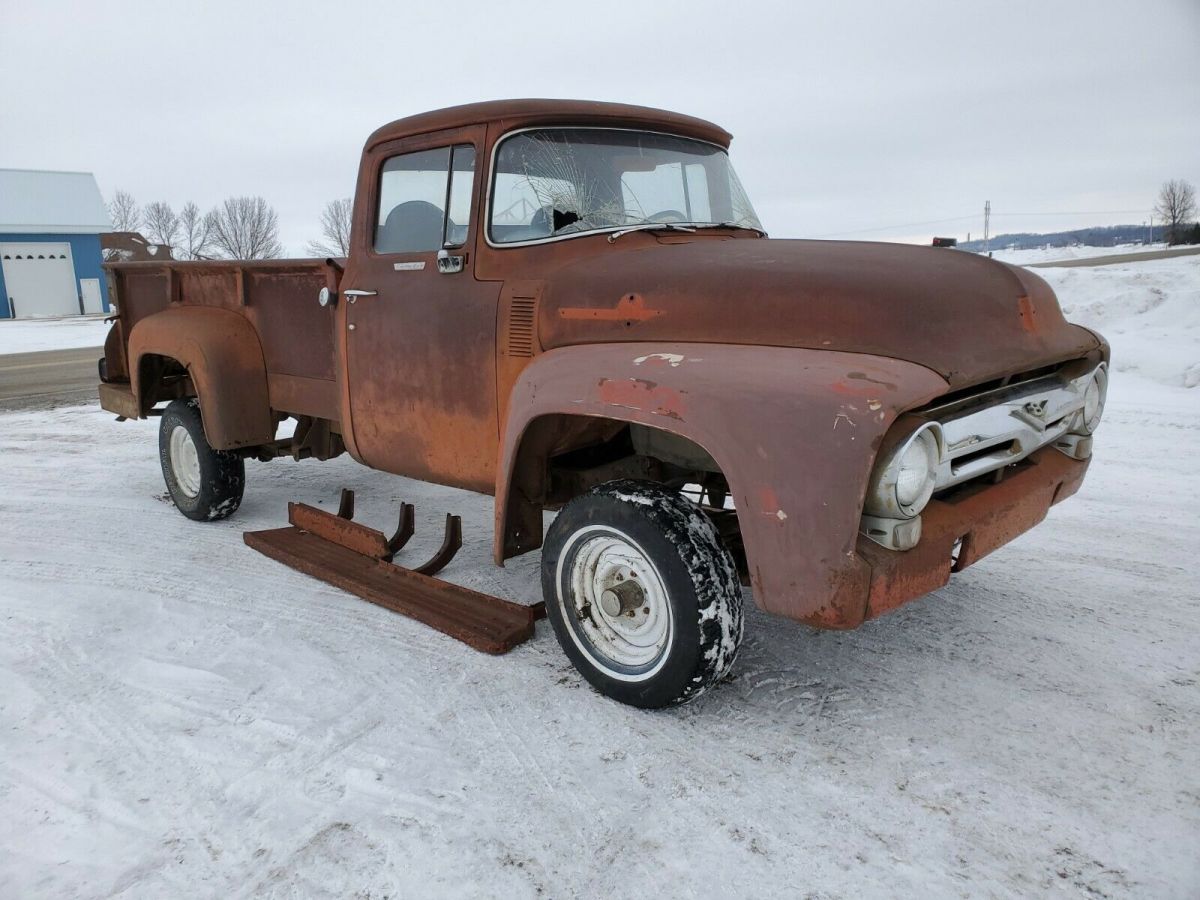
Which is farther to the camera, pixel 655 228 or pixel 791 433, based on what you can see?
pixel 655 228

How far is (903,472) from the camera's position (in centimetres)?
244

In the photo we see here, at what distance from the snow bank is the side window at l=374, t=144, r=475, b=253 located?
7.78 meters

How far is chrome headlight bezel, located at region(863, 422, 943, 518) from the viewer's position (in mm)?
2393

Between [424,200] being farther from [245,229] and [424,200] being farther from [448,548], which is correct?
[245,229]

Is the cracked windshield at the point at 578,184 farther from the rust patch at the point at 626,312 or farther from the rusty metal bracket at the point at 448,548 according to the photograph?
the rusty metal bracket at the point at 448,548

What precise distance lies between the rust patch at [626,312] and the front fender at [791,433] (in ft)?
1.04

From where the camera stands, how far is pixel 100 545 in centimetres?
498

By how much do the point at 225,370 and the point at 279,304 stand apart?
1.61 ft

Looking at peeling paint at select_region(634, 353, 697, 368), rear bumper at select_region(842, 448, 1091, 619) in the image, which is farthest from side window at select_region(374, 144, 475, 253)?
rear bumper at select_region(842, 448, 1091, 619)

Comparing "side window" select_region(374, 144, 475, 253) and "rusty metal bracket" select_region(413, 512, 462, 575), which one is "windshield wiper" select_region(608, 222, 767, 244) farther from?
"rusty metal bracket" select_region(413, 512, 462, 575)

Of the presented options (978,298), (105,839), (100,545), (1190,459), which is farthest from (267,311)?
(1190,459)

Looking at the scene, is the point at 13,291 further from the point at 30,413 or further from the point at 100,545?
the point at 100,545

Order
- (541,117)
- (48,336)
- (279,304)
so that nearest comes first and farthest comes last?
1. (541,117)
2. (279,304)
3. (48,336)

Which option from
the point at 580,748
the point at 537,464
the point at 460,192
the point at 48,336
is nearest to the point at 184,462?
the point at 460,192
